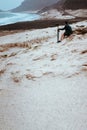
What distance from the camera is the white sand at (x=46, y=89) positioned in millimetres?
8820

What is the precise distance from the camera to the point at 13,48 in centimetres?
2084

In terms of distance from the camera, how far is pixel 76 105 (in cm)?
938

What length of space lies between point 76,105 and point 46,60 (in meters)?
5.75

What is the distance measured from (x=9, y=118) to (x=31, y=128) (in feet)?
3.80

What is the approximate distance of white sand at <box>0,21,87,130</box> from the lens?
8.82m

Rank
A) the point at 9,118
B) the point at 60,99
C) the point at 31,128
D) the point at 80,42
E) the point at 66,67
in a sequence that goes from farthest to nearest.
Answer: the point at 80,42 → the point at 66,67 → the point at 60,99 → the point at 9,118 → the point at 31,128

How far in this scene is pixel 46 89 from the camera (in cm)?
1117

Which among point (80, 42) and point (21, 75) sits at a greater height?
point (80, 42)

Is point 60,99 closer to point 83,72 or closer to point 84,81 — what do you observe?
point 84,81

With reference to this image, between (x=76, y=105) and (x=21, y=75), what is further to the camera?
(x=21, y=75)

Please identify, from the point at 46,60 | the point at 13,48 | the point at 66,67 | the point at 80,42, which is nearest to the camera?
the point at 66,67

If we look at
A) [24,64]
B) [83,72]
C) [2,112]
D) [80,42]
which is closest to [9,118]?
[2,112]

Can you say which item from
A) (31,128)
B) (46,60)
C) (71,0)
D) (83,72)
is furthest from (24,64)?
(71,0)

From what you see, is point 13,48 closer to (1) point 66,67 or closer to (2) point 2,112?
(1) point 66,67
